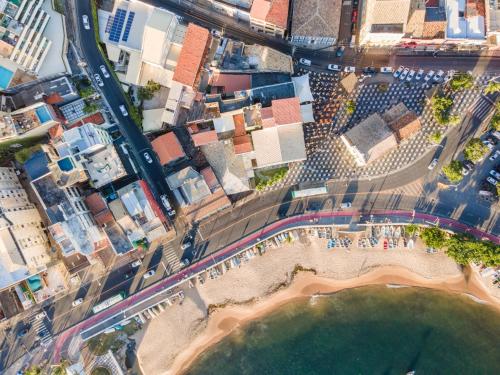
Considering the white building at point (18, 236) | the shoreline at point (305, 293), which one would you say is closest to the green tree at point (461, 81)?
the shoreline at point (305, 293)

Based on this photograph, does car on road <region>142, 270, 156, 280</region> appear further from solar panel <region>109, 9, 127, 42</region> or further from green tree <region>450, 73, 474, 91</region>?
green tree <region>450, 73, 474, 91</region>

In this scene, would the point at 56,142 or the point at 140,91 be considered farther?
the point at 140,91

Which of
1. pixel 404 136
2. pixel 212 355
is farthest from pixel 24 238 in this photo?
pixel 404 136

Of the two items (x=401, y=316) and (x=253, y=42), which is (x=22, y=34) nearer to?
(x=253, y=42)

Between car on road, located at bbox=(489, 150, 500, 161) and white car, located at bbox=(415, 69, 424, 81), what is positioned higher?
white car, located at bbox=(415, 69, 424, 81)

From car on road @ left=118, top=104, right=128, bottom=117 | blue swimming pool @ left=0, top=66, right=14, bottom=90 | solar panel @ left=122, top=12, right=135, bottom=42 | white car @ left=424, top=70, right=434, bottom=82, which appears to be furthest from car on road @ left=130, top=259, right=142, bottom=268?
white car @ left=424, top=70, right=434, bottom=82

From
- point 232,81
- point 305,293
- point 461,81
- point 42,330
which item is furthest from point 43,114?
point 461,81
